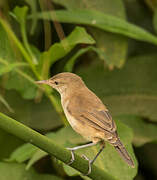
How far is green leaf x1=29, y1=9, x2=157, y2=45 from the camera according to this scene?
362 centimetres

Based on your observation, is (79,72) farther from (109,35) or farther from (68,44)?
(68,44)

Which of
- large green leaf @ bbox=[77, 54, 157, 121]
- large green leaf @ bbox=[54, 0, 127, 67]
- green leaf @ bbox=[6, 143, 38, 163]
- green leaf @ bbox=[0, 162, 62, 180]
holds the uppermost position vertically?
large green leaf @ bbox=[54, 0, 127, 67]

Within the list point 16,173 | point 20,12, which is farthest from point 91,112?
point 20,12

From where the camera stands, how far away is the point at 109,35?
12.9 feet

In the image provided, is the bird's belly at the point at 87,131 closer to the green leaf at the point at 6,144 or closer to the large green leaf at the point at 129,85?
the large green leaf at the point at 129,85

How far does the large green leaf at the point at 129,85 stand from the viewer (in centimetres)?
402

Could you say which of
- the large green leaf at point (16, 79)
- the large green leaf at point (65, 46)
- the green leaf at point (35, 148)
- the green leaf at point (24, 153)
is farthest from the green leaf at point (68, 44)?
the green leaf at point (24, 153)

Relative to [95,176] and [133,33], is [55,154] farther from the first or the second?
[133,33]

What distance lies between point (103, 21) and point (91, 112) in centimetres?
113

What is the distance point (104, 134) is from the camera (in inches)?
103

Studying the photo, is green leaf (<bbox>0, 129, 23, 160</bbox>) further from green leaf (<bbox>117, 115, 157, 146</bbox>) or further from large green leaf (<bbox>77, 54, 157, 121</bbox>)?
green leaf (<bbox>117, 115, 157, 146</bbox>)

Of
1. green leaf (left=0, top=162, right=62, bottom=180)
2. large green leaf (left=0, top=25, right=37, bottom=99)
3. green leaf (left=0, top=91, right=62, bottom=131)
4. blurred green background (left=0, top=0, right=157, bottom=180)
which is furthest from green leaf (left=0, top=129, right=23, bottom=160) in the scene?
green leaf (left=0, top=162, right=62, bottom=180)

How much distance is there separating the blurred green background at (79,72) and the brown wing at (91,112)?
38 centimetres

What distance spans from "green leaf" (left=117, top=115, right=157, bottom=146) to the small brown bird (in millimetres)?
800
